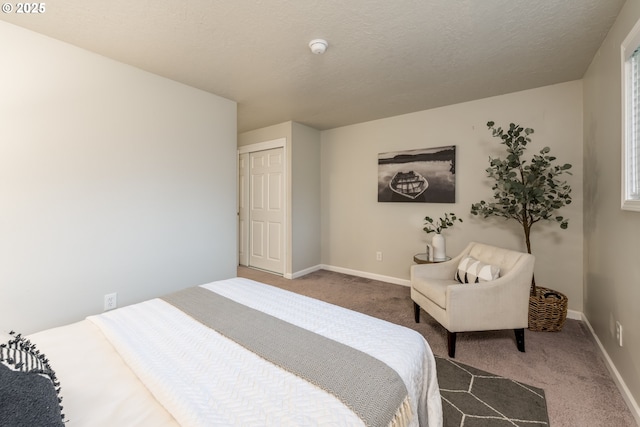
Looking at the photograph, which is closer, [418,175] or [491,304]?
[491,304]

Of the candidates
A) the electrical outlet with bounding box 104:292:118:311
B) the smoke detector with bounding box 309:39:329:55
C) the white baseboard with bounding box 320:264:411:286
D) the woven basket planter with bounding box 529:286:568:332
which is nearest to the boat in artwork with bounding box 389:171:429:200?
the white baseboard with bounding box 320:264:411:286

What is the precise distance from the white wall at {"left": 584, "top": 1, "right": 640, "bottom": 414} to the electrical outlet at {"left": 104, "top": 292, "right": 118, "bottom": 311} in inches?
136

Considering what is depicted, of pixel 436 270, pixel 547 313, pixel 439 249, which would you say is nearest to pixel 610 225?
pixel 547 313

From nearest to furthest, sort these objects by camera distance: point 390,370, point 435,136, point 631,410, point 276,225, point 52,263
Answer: point 390,370, point 631,410, point 52,263, point 435,136, point 276,225

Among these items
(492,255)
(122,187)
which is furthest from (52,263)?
(492,255)

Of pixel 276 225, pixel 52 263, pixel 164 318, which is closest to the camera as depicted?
pixel 164 318

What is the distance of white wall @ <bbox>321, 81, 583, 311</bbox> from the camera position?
263 cm

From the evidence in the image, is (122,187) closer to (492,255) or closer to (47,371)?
(47,371)

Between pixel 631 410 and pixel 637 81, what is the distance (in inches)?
71.2

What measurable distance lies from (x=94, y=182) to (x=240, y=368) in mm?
2070

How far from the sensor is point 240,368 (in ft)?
3.06

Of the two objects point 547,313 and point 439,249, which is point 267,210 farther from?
point 547,313

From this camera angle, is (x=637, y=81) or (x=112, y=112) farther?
(x=112, y=112)

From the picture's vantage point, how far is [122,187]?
2.28 meters
